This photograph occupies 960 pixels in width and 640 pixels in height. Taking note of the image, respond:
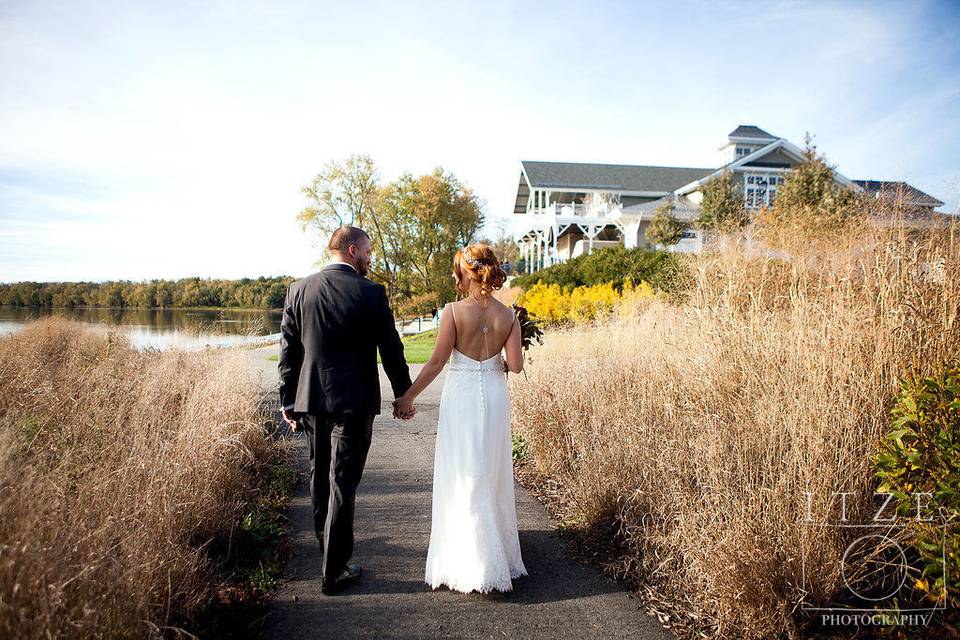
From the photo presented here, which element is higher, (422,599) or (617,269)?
(617,269)

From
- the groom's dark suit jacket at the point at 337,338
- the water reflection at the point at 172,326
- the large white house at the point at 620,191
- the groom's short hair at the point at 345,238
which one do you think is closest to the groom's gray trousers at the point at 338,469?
the groom's dark suit jacket at the point at 337,338

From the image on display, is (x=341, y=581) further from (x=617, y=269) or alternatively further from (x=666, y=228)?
(x=666, y=228)

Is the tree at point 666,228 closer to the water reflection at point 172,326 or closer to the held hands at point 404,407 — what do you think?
the water reflection at point 172,326

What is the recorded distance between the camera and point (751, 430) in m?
4.24

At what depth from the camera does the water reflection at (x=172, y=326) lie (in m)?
10.4

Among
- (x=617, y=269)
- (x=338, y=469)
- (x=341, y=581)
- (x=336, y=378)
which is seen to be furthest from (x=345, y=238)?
(x=617, y=269)

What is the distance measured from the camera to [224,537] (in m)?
4.00

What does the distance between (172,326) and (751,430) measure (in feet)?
42.1

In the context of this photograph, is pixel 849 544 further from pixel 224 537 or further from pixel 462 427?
pixel 224 537

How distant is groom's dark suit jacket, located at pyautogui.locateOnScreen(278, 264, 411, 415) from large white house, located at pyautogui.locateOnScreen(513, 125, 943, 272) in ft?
94.1

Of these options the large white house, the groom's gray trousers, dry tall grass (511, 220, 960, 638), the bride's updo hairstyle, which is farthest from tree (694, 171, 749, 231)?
the groom's gray trousers

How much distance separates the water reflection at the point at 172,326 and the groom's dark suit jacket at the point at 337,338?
226 inches

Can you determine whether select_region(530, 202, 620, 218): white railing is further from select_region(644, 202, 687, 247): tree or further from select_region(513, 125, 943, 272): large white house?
select_region(644, 202, 687, 247): tree

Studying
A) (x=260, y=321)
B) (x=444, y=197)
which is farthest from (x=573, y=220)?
(x=260, y=321)
